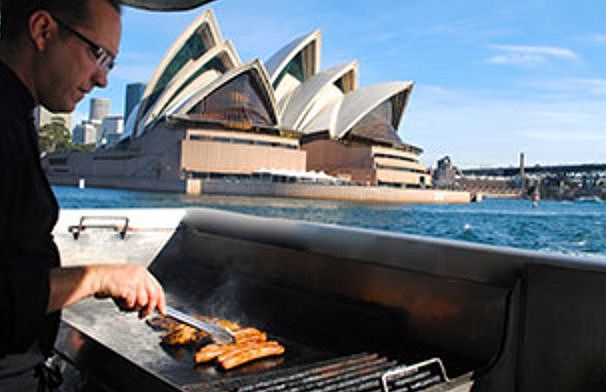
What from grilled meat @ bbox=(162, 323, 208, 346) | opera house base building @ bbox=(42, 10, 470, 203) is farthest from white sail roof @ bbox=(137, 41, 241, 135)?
grilled meat @ bbox=(162, 323, 208, 346)

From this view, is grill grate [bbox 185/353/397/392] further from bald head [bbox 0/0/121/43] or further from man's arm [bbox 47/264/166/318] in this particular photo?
bald head [bbox 0/0/121/43]

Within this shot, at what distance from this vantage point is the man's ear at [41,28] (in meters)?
0.82

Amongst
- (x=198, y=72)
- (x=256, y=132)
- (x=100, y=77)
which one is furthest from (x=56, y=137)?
(x=100, y=77)

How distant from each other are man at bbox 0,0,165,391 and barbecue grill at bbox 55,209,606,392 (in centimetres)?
60

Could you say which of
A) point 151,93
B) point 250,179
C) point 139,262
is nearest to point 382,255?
point 139,262

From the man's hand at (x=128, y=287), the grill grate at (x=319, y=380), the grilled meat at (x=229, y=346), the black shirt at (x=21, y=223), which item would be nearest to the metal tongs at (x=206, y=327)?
the grilled meat at (x=229, y=346)

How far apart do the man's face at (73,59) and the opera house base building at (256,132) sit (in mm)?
37406

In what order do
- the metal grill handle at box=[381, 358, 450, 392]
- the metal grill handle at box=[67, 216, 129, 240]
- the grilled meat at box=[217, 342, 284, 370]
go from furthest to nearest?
1. the metal grill handle at box=[67, 216, 129, 240]
2. the grilled meat at box=[217, 342, 284, 370]
3. the metal grill handle at box=[381, 358, 450, 392]

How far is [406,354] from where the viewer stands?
1785 mm

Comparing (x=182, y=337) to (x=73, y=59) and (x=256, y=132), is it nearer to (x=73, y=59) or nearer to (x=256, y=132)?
(x=73, y=59)

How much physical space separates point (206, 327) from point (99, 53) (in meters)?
0.96

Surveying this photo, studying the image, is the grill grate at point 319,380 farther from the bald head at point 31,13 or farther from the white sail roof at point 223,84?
the white sail roof at point 223,84

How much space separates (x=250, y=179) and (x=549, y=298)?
4158cm

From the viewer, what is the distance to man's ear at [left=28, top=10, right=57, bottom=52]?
32.1 inches
